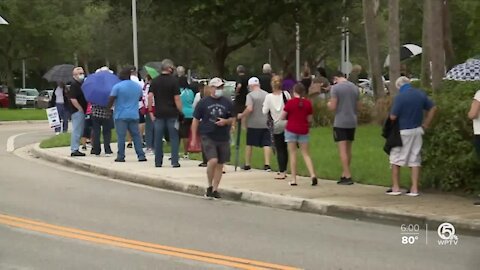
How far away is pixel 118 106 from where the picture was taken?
1589 cm

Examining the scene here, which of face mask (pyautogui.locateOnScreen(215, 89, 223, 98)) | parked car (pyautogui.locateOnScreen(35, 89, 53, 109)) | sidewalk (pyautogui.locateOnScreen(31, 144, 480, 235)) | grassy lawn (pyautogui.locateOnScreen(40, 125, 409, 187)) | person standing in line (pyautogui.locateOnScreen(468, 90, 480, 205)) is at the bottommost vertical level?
sidewalk (pyautogui.locateOnScreen(31, 144, 480, 235))

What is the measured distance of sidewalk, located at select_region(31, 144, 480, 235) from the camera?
10.2 m

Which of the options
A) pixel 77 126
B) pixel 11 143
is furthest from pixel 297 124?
pixel 11 143

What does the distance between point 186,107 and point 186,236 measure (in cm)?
723

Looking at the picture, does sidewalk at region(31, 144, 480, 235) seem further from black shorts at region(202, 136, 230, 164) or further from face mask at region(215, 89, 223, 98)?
face mask at region(215, 89, 223, 98)

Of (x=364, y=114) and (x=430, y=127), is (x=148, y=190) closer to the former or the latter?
(x=430, y=127)

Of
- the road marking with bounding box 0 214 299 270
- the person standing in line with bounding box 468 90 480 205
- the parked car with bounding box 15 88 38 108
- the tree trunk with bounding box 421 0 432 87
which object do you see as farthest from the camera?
the parked car with bounding box 15 88 38 108

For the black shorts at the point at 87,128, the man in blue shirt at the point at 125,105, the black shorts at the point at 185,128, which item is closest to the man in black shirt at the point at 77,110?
the black shorts at the point at 87,128

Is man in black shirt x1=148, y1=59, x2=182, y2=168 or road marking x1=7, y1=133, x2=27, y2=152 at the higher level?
man in black shirt x1=148, y1=59, x2=182, y2=168

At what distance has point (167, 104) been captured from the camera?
14.9 meters

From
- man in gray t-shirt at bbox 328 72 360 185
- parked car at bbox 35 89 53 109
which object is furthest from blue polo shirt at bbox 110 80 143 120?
parked car at bbox 35 89 53 109

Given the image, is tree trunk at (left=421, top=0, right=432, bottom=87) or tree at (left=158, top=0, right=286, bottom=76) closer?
tree trunk at (left=421, top=0, right=432, bottom=87)

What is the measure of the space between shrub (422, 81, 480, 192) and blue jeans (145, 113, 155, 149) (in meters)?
7.32

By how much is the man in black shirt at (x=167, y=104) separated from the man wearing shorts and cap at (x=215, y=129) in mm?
2660
